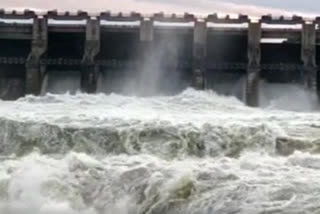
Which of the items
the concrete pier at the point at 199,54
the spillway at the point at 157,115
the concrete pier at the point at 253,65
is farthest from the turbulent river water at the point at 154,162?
the concrete pier at the point at 253,65

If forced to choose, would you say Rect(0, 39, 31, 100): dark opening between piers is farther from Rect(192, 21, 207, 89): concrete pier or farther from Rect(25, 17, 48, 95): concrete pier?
Rect(192, 21, 207, 89): concrete pier

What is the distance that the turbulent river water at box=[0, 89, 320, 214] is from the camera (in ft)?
32.4

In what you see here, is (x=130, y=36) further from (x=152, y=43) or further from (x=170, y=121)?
(x=170, y=121)

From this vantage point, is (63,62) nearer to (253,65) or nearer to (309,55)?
(253,65)

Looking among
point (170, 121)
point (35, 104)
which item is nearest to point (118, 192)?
point (170, 121)

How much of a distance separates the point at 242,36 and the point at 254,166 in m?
12.5

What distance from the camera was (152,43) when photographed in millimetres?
23000

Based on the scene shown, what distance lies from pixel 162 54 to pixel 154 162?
38.6 ft

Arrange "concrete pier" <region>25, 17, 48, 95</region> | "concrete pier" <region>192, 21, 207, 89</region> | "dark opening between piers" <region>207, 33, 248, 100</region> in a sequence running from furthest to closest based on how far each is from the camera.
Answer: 1. "dark opening between piers" <region>207, 33, 248, 100</region>
2. "concrete pier" <region>25, 17, 48, 95</region>
3. "concrete pier" <region>192, 21, 207, 89</region>

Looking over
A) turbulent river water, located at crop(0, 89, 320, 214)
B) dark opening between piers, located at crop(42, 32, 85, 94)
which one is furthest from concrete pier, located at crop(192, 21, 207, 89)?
turbulent river water, located at crop(0, 89, 320, 214)

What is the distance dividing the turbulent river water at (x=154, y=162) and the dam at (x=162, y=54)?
489 centimetres

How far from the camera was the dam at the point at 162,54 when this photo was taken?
73.8 ft

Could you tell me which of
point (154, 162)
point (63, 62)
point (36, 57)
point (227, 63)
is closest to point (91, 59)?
point (63, 62)

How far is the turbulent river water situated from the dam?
16.0 feet
